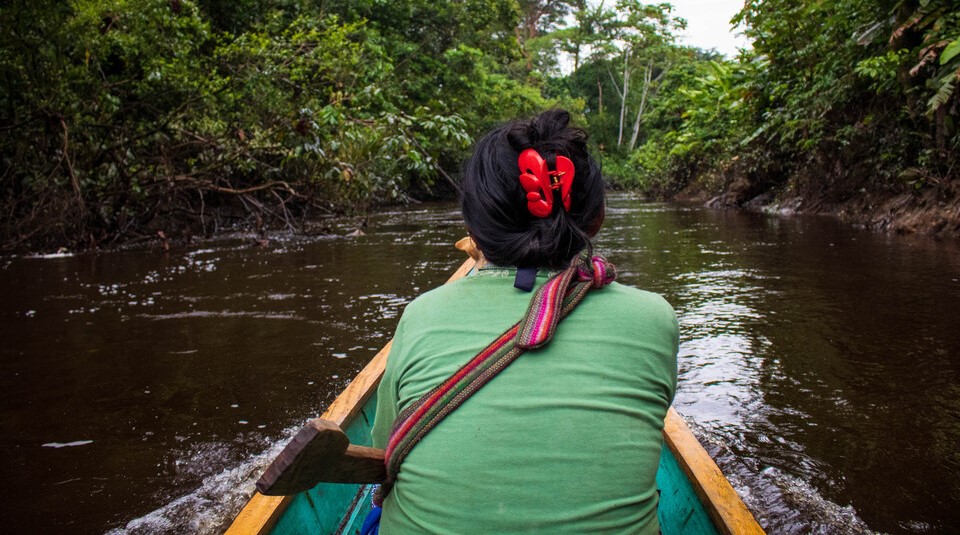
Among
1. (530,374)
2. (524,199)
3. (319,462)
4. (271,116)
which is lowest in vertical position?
(319,462)

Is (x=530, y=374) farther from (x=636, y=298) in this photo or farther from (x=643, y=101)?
(x=643, y=101)

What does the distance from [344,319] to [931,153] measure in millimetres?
6335

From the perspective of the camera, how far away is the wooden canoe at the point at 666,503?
64.4 inches

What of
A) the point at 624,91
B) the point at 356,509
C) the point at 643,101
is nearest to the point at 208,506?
the point at 356,509

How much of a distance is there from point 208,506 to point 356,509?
0.85 meters

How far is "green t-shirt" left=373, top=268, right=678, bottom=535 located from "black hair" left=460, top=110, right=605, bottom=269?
82 millimetres

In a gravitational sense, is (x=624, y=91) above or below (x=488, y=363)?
→ above

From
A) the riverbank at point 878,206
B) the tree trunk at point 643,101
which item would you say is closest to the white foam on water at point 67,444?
the riverbank at point 878,206

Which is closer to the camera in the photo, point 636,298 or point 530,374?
point 530,374

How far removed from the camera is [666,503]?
6.55ft

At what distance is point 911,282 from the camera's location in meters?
5.32

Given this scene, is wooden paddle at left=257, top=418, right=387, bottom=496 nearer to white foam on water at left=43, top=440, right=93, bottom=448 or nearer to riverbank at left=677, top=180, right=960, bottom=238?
white foam on water at left=43, top=440, right=93, bottom=448

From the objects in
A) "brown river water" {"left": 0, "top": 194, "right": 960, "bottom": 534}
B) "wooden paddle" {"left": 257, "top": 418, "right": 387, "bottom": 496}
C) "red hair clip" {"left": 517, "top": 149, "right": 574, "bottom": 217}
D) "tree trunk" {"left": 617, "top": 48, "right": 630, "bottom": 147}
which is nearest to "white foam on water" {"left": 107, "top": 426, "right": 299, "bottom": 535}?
"brown river water" {"left": 0, "top": 194, "right": 960, "bottom": 534}

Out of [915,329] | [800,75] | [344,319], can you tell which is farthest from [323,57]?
[915,329]
